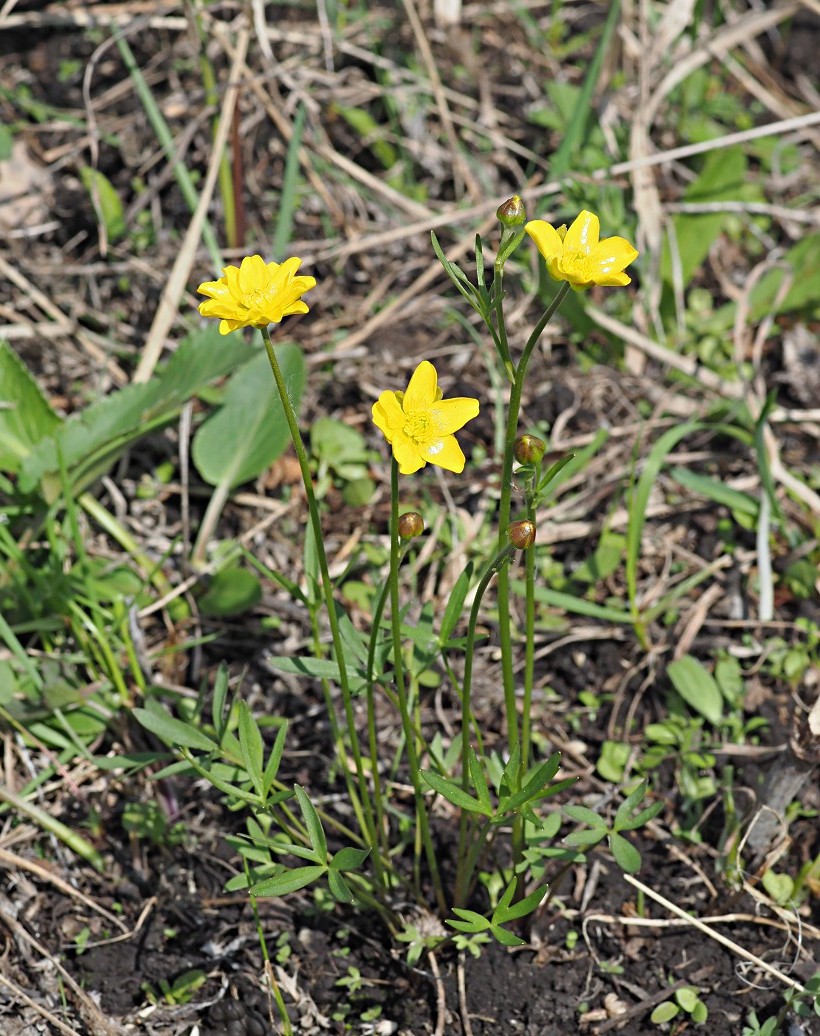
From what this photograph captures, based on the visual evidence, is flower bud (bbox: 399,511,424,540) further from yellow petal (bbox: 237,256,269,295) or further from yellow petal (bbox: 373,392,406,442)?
yellow petal (bbox: 237,256,269,295)

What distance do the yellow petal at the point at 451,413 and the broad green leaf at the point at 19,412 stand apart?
1578 mm

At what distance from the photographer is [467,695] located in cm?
184

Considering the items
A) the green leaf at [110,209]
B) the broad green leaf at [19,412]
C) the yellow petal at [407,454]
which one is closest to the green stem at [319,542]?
the yellow petal at [407,454]

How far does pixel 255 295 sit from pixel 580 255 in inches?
19.2

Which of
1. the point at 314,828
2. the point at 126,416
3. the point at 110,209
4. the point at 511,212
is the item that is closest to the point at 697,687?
the point at 314,828

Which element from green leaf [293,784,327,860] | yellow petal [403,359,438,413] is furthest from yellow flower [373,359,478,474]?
green leaf [293,784,327,860]

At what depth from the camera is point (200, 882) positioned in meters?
2.33

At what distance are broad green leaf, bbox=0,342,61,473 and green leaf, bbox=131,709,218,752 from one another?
113 centimetres

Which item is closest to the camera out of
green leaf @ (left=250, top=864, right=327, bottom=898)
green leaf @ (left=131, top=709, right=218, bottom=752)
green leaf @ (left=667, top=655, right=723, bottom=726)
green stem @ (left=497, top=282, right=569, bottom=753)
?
green stem @ (left=497, top=282, right=569, bottom=753)

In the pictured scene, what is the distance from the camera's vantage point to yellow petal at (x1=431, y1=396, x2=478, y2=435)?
1.64 meters

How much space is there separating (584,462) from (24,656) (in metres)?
1.58

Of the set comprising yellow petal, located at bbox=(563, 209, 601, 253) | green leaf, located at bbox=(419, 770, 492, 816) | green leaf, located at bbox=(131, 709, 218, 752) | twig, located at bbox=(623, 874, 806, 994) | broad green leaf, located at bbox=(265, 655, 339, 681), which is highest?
yellow petal, located at bbox=(563, 209, 601, 253)

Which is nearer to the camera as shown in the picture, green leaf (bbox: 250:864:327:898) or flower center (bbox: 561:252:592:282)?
flower center (bbox: 561:252:592:282)

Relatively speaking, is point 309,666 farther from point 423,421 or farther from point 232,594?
point 232,594
